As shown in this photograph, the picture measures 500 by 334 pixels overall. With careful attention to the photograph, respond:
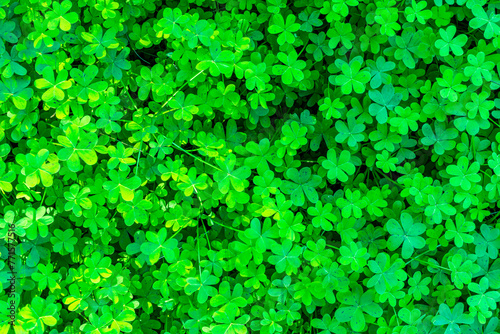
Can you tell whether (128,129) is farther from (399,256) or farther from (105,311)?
(399,256)

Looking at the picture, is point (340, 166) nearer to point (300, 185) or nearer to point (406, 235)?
point (300, 185)

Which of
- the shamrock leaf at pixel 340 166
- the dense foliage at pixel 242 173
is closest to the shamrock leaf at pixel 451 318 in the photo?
the dense foliage at pixel 242 173

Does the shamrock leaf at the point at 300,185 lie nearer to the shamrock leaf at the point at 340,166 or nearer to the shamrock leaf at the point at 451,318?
the shamrock leaf at the point at 340,166

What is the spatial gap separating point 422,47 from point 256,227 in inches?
56.1

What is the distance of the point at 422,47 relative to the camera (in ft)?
7.73

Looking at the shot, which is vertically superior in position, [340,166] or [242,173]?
[340,166]

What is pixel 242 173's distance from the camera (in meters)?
2.23

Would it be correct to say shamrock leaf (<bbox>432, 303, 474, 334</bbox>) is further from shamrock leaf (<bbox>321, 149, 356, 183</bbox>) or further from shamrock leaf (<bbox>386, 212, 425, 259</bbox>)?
shamrock leaf (<bbox>321, 149, 356, 183</bbox>)

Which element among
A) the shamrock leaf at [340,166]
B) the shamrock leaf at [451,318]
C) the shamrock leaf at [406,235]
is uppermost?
the shamrock leaf at [340,166]

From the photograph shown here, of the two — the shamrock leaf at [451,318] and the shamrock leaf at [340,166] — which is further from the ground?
the shamrock leaf at [340,166]

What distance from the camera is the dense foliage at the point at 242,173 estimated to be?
2221 mm

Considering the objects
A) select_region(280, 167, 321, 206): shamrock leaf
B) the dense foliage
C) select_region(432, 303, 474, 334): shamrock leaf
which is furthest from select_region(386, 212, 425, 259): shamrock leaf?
select_region(280, 167, 321, 206): shamrock leaf

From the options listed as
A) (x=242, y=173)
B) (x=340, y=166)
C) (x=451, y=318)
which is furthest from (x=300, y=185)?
(x=451, y=318)

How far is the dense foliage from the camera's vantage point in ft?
7.29
